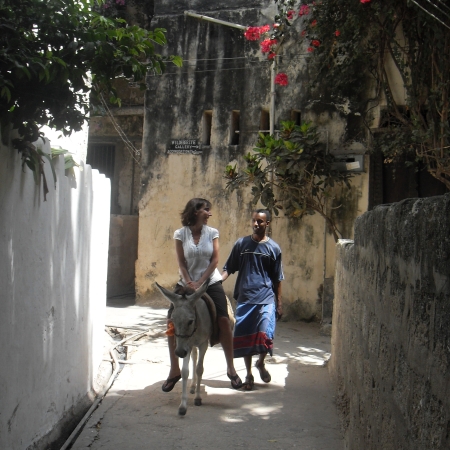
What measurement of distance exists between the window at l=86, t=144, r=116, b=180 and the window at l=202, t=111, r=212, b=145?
389 cm

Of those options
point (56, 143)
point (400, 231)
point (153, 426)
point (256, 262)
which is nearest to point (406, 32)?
point (256, 262)

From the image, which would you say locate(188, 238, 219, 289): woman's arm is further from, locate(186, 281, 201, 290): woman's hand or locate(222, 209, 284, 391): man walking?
locate(222, 209, 284, 391): man walking

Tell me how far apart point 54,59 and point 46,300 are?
1.89m

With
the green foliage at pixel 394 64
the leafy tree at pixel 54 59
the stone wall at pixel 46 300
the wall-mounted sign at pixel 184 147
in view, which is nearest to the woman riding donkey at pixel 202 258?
the stone wall at pixel 46 300

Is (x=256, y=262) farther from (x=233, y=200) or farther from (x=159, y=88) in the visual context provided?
(x=159, y=88)

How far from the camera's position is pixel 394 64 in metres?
10.4

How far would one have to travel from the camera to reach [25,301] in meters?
4.11

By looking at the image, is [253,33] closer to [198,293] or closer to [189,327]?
[198,293]

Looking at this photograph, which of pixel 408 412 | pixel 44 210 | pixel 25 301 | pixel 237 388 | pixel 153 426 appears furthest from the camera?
pixel 237 388

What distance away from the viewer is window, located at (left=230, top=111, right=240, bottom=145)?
1163 cm

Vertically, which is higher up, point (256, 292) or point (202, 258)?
point (202, 258)

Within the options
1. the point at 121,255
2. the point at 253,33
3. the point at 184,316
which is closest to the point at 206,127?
the point at 253,33

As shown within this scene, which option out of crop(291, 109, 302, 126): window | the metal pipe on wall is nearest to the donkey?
crop(291, 109, 302, 126): window

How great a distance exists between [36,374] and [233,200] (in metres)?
7.36
